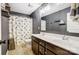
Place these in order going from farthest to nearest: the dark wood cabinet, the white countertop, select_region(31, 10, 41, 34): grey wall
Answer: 1. select_region(31, 10, 41, 34): grey wall
2. the dark wood cabinet
3. the white countertop

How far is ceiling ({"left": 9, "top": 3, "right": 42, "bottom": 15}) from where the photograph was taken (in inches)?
61.4

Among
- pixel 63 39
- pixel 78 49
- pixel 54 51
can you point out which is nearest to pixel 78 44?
pixel 78 49

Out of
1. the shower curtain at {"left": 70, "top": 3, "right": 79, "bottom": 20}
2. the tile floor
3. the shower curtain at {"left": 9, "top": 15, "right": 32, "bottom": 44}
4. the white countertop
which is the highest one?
the shower curtain at {"left": 70, "top": 3, "right": 79, "bottom": 20}

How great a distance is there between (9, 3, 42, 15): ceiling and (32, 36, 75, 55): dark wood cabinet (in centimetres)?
44

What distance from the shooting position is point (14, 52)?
5.15ft

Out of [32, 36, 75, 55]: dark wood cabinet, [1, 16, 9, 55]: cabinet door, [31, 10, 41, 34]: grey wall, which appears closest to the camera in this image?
[32, 36, 75, 55]: dark wood cabinet

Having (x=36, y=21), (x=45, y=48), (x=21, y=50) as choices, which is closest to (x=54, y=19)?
(x=36, y=21)

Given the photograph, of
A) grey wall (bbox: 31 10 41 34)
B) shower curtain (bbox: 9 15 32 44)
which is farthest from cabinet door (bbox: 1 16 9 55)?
grey wall (bbox: 31 10 41 34)

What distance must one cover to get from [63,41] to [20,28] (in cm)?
70

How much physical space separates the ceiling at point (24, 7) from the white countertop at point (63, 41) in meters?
0.42

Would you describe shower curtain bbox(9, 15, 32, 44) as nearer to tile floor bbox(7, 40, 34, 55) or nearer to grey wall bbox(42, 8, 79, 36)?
tile floor bbox(7, 40, 34, 55)
